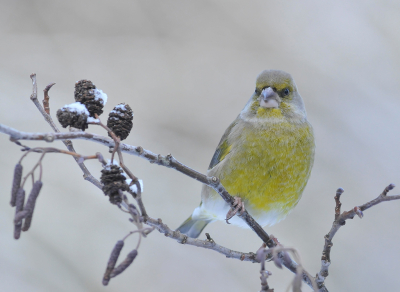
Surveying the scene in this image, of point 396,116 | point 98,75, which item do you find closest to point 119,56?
point 98,75

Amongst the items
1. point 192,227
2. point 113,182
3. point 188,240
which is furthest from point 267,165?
point 113,182

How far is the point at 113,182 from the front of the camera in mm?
1370

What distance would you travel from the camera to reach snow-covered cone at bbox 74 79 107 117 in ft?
5.03

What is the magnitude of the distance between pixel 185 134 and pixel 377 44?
7.76ft

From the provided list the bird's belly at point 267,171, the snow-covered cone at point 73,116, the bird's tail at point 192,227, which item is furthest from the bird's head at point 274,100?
the snow-covered cone at point 73,116

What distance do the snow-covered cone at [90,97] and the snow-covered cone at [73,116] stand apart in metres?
0.06

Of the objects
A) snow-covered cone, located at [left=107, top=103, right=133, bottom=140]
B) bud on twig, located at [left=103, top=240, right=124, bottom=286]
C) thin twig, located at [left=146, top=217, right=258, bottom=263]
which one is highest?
snow-covered cone, located at [left=107, top=103, right=133, bottom=140]

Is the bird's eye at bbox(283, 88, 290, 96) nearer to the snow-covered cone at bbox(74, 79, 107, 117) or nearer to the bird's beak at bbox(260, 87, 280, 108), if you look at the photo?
the bird's beak at bbox(260, 87, 280, 108)

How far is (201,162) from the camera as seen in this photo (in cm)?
474

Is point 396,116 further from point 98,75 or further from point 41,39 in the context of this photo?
point 41,39

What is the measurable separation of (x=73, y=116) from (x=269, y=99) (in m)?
1.57

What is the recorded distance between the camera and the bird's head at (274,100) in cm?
275

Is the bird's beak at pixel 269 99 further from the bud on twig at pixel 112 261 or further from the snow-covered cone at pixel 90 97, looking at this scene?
the bud on twig at pixel 112 261

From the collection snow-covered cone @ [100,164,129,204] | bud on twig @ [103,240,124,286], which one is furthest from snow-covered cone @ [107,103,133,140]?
bud on twig @ [103,240,124,286]
